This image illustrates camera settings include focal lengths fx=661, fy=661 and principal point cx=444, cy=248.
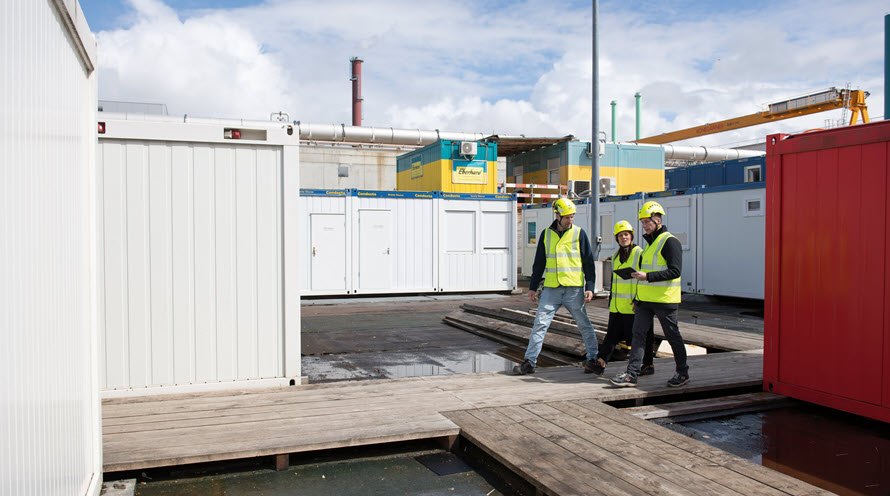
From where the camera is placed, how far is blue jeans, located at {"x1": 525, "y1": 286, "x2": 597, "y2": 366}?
267 inches

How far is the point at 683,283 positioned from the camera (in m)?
16.1

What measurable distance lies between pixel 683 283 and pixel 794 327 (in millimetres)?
10569

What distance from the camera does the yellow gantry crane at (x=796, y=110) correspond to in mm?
24297

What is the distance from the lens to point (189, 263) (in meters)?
5.67

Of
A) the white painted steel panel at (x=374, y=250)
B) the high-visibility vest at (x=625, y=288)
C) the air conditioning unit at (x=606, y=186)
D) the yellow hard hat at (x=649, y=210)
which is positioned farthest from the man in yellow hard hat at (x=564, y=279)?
the air conditioning unit at (x=606, y=186)

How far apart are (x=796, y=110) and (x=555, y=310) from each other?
88.7ft

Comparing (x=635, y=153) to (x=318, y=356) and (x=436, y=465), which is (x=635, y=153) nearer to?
(x=318, y=356)

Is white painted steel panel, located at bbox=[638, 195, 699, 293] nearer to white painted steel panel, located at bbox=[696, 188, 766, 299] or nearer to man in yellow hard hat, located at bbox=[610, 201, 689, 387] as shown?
white painted steel panel, located at bbox=[696, 188, 766, 299]

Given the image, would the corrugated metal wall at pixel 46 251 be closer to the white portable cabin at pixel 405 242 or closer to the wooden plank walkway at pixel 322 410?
the wooden plank walkway at pixel 322 410

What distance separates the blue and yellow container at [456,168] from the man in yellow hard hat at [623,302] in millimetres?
11589

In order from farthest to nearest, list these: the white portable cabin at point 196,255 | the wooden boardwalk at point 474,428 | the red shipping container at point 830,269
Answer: the white portable cabin at point 196,255, the red shipping container at point 830,269, the wooden boardwalk at point 474,428

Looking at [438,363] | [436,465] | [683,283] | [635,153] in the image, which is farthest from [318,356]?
[635,153]

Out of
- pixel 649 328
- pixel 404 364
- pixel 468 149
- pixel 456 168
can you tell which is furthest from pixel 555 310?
pixel 456 168

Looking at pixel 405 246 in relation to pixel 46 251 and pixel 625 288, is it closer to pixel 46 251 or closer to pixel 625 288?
pixel 625 288
